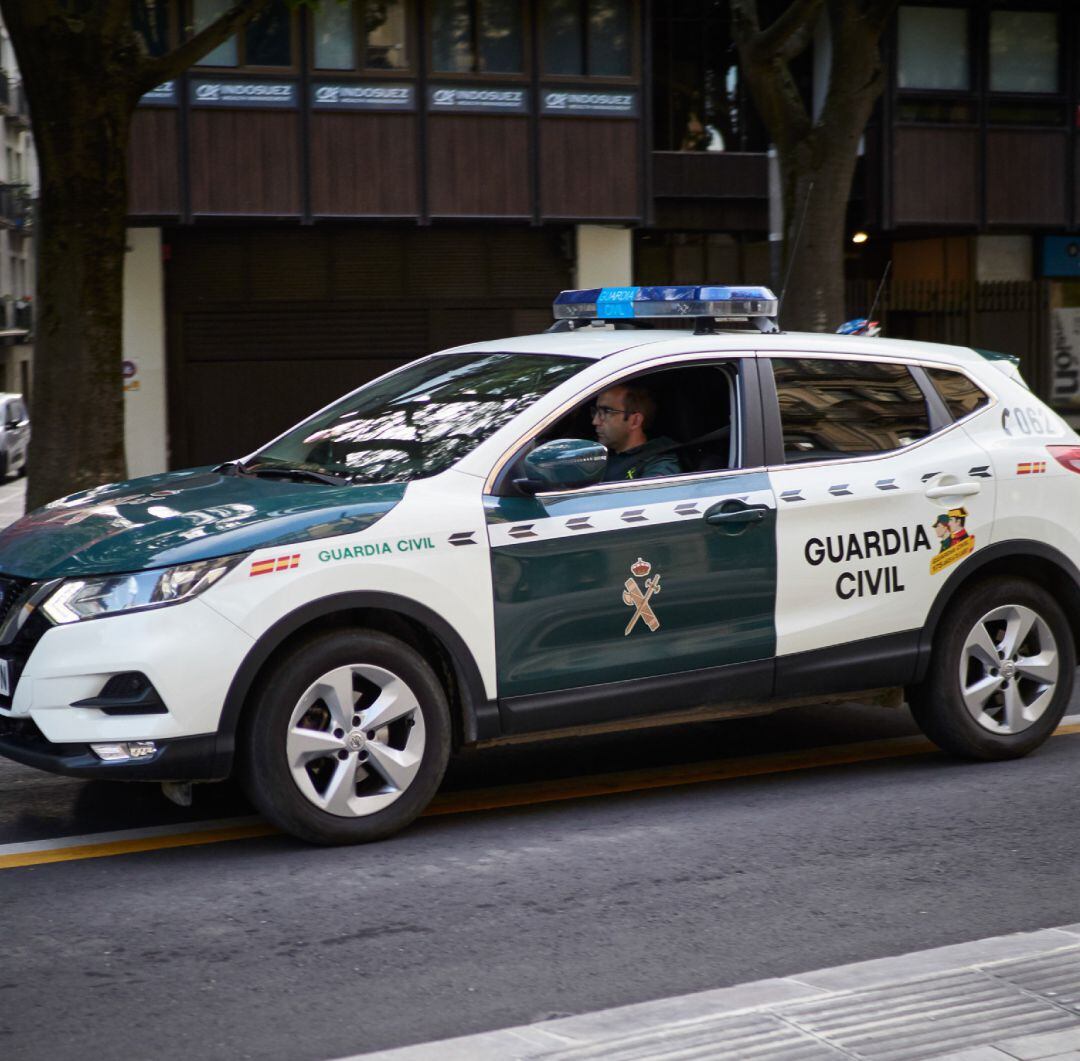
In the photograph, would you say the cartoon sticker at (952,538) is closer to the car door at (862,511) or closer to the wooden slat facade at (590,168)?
the car door at (862,511)

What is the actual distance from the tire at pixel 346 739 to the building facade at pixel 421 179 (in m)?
17.3

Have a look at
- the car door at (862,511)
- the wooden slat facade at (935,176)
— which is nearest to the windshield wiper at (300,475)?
the car door at (862,511)

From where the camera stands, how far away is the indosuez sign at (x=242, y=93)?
22.0 metres

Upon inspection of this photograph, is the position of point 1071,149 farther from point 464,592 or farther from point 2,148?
point 2,148

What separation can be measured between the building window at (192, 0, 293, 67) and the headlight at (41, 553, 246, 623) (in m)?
18.0

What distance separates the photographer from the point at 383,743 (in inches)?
217

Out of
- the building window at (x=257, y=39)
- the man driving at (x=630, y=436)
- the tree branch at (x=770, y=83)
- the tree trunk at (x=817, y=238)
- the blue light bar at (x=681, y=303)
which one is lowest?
the man driving at (x=630, y=436)

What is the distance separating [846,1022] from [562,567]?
2.18m

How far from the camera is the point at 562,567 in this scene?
18.8ft

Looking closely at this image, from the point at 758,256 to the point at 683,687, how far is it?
21.4m

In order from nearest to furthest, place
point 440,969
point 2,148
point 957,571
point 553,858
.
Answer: point 440,969, point 553,858, point 957,571, point 2,148

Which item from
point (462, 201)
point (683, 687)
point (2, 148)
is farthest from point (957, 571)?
point (2, 148)

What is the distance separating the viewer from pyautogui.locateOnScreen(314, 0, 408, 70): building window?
22.5 meters

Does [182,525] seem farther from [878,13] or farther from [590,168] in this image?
[590,168]
